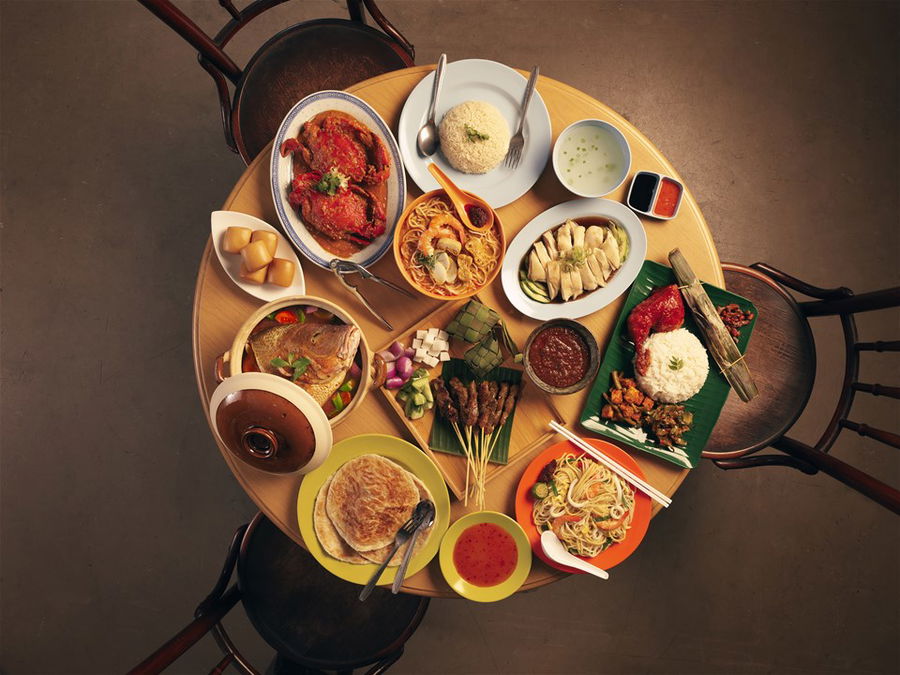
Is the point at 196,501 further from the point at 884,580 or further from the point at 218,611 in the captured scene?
the point at 884,580

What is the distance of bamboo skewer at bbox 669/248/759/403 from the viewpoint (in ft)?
8.30

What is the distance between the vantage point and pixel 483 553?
2.50 meters

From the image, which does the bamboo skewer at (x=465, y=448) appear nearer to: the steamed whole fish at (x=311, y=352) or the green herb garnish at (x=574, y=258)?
the steamed whole fish at (x=311, y=352)

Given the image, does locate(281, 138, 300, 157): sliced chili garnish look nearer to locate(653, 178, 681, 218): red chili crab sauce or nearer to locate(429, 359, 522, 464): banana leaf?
locate(429, 359, 522, 464): banana leaf

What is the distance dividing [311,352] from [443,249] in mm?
732

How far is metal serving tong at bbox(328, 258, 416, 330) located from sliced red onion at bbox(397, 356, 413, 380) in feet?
0.58

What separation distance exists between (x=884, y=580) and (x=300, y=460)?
476 cm

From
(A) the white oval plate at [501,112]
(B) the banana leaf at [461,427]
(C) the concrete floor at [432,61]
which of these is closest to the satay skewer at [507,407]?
(B) the banana leaf at [461,427]

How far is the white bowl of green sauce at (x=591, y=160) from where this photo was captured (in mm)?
2529

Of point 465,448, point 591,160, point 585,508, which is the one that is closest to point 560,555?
point 585,508

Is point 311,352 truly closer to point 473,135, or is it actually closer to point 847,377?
point 473,135

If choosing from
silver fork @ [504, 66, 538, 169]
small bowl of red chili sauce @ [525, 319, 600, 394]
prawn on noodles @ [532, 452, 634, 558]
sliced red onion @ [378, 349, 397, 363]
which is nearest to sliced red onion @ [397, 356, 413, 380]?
sliced red onion @ [378, 349, 397, 363]

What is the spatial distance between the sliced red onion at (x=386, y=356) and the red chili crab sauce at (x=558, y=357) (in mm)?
627

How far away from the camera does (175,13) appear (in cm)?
260
